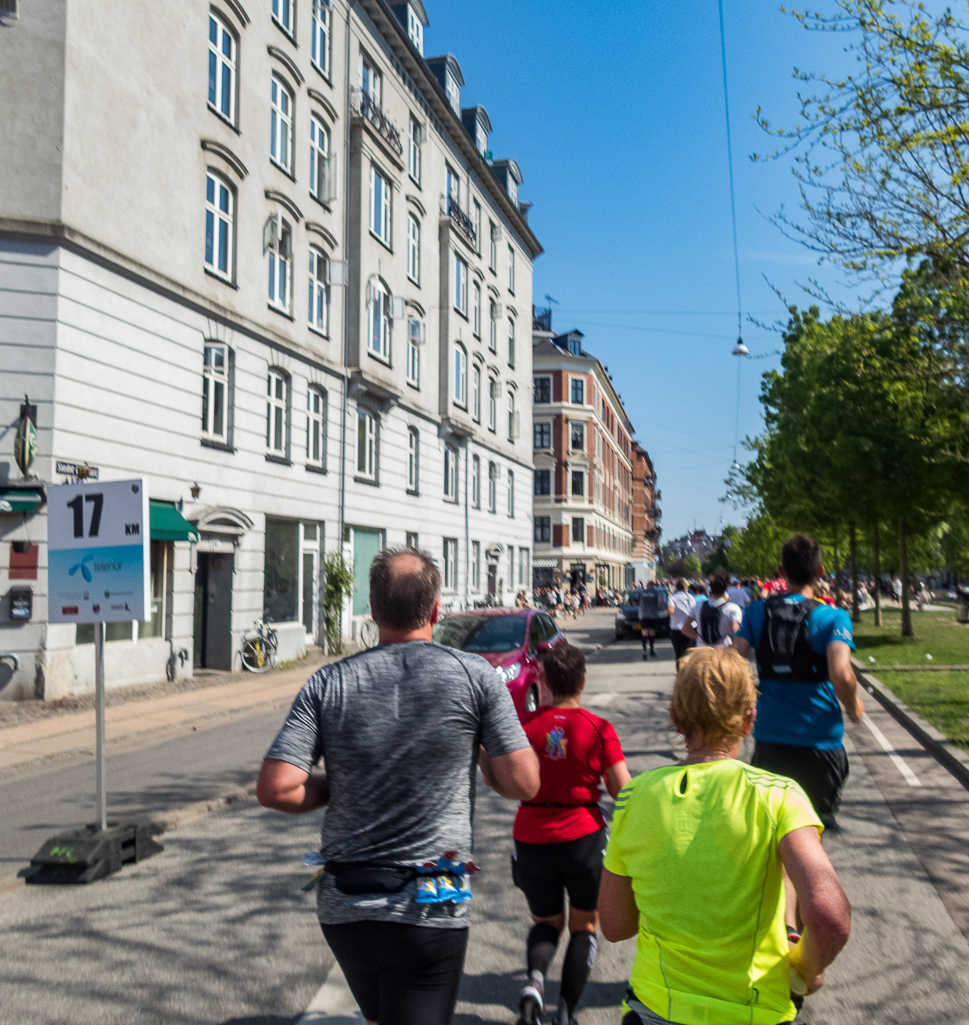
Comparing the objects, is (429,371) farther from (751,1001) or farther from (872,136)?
(751,1001)

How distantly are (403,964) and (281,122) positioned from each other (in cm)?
2201

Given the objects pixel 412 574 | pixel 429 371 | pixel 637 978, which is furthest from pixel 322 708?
pixel 429 371

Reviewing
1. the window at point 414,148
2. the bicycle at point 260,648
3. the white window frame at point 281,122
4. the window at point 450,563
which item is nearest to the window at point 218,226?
the white window frame at point 281,122

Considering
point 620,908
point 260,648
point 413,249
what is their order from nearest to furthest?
point 620,908, point 260,648, point 413,249

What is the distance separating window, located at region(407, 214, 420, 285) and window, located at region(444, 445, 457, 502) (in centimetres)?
598

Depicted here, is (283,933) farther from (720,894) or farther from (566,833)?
(720,894)

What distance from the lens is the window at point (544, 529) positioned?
6631 centimetres

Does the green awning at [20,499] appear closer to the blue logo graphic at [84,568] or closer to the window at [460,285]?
the blue logo graphic at [84,568]

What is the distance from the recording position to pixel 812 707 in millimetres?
4656

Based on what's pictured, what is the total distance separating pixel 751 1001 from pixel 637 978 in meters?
0.27

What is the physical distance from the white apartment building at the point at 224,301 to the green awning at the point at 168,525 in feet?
0.15

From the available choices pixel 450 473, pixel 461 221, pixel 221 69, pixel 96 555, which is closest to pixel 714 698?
pixel 96 555

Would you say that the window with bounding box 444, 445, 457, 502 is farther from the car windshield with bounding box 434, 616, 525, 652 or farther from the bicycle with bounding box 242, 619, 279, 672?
the car windshield with bounding box 434, 616, 525, 652

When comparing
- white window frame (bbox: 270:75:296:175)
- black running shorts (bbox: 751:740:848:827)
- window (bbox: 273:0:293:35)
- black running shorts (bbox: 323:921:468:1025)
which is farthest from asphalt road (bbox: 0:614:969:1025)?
window (bbox: 273:0:293:35)
